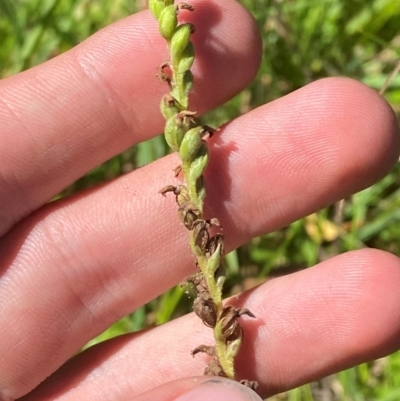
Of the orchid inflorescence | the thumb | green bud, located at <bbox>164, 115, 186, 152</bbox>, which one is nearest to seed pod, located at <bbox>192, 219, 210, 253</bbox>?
the orchid inflorescence

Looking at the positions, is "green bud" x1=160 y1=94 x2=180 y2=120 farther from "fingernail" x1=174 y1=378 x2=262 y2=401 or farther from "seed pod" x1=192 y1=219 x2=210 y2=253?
"fingernail" x1=174 y1=378 x2=262 y2=401

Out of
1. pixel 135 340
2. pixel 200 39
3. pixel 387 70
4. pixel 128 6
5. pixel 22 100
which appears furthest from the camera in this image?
pixel 387 70

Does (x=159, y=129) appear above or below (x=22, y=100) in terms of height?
below

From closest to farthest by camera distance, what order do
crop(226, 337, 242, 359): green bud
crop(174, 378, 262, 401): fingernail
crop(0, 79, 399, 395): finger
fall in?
1. crop(174, 378, 262, 401): fingernail
2. crop(226, 337, 242, 359): green bud
3. crop(0, 79, 399, 395): finger

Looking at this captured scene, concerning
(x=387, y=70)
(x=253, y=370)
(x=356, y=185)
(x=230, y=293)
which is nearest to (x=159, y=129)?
(x=356, y=185)

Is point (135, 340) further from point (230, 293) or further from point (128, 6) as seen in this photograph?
point (128, 6)

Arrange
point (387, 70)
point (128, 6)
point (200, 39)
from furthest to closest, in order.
→ point (387, 70)
point (128, 6)
point (200, 39)

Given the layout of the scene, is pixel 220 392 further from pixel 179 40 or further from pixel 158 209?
pixel 179 40
